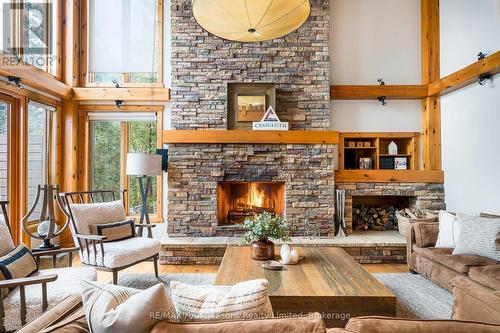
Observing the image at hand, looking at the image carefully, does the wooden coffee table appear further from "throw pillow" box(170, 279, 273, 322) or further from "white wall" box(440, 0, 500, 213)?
"white wall" box(440, 0, 500, 213)

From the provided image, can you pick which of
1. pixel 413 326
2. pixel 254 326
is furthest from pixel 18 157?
pixel 413 326

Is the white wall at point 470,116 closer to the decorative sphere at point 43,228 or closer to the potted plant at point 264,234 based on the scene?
the potted plant at point 264,234

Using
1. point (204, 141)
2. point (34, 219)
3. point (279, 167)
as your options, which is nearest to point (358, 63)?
point (279, 167)

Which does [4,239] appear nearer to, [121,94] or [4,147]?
[4,147]

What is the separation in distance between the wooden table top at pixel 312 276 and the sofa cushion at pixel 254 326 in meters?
1.12

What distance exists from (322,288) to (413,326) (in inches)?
48.9

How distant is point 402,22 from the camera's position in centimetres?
485

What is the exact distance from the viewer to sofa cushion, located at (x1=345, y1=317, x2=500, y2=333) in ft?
3.04

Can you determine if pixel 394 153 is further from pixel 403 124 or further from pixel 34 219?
pixel 34 219

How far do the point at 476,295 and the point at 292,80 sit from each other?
12.4ft

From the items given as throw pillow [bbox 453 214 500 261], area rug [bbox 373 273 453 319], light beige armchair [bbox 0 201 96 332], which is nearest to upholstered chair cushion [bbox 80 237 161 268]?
light beige armchair [bbox 0 201 96 332]

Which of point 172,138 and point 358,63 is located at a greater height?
point 358,63

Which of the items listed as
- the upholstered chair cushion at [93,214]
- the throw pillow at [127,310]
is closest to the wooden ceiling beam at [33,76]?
the upholstered chair cushion at [93,214]

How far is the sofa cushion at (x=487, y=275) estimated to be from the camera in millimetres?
2395
